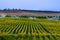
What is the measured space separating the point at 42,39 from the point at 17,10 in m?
47.9

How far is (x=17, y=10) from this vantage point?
6256 cm

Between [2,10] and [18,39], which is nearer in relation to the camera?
[18,39]

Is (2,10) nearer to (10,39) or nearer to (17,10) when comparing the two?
(17,10)

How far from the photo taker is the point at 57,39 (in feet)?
50.5

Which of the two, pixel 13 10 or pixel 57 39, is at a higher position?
pixel 57 39

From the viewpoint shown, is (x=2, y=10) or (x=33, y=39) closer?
(x=33, y=39)

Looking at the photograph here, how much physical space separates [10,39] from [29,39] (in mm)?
1512

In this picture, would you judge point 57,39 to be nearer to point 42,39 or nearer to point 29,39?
point 42,39

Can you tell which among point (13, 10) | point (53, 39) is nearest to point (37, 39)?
point (53, 39)

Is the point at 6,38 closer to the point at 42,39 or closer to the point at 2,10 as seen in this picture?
the point at 42,39

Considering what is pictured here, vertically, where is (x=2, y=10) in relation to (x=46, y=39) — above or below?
below

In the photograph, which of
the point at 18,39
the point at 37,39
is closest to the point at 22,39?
the point at 18,39

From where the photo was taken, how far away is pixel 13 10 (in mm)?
61500

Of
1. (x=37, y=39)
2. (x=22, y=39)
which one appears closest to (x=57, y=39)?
(x=37, y=39)
